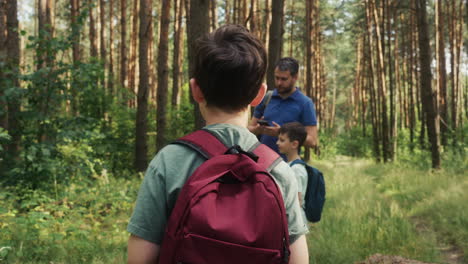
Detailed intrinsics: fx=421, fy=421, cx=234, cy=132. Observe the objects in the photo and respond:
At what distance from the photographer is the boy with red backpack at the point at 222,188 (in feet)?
4.30

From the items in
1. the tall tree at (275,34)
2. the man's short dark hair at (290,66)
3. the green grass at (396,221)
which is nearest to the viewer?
the man's short dark hair at (290,66)

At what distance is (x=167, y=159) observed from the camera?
1.43 metres

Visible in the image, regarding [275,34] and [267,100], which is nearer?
[267,100]

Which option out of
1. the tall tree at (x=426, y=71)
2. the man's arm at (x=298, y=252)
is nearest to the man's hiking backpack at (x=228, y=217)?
the man's arm at (x=298, y=252)

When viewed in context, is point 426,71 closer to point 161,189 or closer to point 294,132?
point 294,132

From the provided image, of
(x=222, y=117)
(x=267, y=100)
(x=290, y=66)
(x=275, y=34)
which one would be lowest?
(x=222, y=117)

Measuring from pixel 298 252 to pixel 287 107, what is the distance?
10.6 feet

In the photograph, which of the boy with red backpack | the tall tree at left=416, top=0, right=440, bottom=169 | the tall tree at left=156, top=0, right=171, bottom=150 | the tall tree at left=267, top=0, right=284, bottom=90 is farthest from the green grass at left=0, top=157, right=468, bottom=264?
the tall tree at left=267, top=0, right=284, bottom=90

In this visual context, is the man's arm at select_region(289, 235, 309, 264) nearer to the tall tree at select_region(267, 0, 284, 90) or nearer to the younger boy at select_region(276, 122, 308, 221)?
the younger boy at select_region(276, 122, 308, 221)

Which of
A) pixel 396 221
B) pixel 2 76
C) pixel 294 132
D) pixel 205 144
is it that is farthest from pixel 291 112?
pixel 2 76

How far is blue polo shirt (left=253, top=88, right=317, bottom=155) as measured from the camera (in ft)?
15.2

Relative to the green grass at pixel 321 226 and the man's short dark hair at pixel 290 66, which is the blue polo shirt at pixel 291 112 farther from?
the green grass at pixel 321 226

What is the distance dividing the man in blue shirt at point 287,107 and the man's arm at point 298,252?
115 inches

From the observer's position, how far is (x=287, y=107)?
15.4 ft
